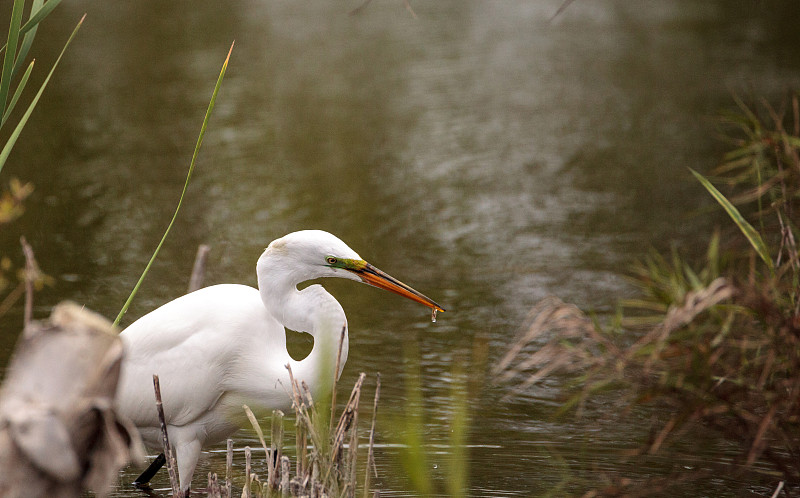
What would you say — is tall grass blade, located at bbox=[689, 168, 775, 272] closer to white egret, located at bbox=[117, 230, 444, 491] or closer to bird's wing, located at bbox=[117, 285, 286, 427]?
white egret, located at bbox=[117, 230, 444, 491]

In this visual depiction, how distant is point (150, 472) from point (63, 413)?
2.19m

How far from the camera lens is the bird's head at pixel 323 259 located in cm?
311

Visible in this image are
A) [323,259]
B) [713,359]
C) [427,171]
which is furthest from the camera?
[427,171]

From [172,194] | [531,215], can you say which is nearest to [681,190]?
[531,215]

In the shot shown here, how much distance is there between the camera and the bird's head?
10.2ft

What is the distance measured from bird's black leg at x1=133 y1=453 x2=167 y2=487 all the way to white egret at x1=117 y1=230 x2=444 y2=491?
0.16 m

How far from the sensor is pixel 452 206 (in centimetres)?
791

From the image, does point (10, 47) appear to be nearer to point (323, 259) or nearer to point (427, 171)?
point (323, 259)

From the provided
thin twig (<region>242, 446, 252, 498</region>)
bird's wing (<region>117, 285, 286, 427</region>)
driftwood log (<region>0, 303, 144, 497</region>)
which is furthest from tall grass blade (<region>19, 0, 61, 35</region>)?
bird's wing (<region>117, 285, 286, 427</region>)

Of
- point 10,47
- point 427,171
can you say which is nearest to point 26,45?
point 10,47

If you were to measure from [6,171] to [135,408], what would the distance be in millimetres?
6261

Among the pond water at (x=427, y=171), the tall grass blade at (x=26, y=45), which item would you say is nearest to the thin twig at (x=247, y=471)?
the pond water at (x=427, y=171)

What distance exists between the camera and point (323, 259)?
10.3 ft

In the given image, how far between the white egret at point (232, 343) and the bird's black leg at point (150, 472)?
0.53 feet
